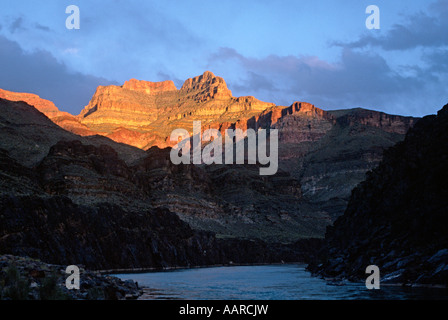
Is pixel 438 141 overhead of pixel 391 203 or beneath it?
overhead

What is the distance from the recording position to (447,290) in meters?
57.0

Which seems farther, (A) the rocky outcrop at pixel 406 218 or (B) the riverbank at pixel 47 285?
(A) the rocky outcrop at pixel 406 218

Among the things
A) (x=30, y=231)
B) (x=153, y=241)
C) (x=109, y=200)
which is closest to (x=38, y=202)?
(x=30, y=231)

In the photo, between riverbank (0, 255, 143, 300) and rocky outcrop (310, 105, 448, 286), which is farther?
rocky outcrop (310, 105, 448, 286)

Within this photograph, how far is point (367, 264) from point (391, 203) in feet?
38.0

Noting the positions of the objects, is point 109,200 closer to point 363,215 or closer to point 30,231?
point 30,231

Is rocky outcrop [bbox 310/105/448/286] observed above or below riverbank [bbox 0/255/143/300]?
above

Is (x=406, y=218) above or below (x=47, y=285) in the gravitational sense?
above

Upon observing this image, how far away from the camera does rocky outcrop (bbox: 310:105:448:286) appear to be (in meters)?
68.6

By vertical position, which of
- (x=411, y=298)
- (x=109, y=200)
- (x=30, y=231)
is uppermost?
(x=109, y=200)

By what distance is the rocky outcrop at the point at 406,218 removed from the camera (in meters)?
68.6

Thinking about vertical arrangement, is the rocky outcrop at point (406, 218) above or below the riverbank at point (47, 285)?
above

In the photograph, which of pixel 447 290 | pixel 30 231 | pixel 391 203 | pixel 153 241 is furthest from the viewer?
pixel 153 241

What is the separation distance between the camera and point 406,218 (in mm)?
78688
